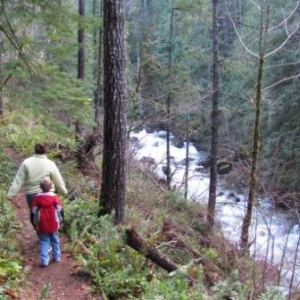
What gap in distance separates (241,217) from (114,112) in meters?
9.53

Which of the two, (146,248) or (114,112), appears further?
(114,112)

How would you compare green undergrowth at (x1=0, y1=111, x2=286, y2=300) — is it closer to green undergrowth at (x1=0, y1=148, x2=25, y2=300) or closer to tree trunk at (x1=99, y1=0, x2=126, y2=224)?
green undergrowth at (x1=0, y1=148, x2=25, y2=300)

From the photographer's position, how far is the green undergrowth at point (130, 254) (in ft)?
20.2

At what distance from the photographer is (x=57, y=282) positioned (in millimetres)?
6254

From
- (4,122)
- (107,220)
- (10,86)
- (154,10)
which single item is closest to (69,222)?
(107,220)

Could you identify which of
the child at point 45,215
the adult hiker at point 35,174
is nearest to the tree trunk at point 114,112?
the adult hiker at point 35,174

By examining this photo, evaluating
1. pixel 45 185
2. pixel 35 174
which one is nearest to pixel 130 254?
pixel 45 185

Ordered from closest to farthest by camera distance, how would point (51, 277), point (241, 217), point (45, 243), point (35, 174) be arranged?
point (51, 277) < point (45, 243) < point (35, 174) < point (241, 217)

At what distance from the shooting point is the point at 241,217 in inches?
618

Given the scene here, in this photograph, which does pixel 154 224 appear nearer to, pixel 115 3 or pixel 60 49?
pixel 60 49

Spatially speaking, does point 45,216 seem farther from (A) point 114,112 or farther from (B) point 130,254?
(A) point 114,112

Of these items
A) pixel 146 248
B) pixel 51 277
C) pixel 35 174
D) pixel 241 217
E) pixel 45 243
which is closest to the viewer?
pixel 51 277

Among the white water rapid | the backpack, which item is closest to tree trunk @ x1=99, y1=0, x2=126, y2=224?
the backpack

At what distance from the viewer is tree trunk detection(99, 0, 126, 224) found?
7.23 metres
